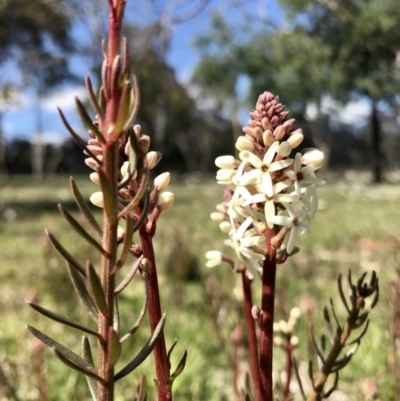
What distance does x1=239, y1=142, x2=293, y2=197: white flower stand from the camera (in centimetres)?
52

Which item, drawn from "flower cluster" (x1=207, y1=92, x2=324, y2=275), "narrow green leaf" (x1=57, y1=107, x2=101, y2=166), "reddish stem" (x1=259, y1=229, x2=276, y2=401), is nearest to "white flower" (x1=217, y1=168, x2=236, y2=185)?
"flower cluster" (x1=207, y1=92, x2=324, y2=275)

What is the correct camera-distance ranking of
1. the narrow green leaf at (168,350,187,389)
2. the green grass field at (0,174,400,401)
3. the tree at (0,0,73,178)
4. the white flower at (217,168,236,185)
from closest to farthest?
the narrow green leaf at (168,350,187,389), the white flower at (217,168,236,185), the green grass field at (0,174,400,401), the tree at (0,0,73,178)

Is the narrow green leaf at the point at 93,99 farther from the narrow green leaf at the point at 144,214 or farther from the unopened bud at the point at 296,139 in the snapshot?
the unopened bud at the point at 296,139

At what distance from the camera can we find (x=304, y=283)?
11.5 ft

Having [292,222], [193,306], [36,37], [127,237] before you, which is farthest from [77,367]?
[36,37]

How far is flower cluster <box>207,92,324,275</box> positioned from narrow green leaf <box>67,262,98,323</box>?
0.16 metres

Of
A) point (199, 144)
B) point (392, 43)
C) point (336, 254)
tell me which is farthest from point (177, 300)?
point (199, 144)

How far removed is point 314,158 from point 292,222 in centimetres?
8

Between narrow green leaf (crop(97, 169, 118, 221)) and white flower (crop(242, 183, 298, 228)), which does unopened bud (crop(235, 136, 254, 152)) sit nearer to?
white flower (crop(242, 183, 298, 228))

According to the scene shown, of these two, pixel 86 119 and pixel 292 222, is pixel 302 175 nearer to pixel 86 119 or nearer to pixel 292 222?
pixel 292 222

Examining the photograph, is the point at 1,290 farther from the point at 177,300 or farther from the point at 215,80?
the point at 215,80

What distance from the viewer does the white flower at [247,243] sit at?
20.4 inches

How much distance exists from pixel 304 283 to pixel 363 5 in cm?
800

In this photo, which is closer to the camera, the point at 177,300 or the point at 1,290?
the point at 177,300
